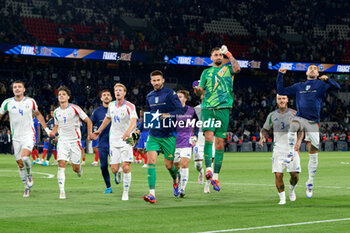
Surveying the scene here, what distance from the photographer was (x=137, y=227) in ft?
28.7

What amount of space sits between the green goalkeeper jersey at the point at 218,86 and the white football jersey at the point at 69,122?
307 centimetres

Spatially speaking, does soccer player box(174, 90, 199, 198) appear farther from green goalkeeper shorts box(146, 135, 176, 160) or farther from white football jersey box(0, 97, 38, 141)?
white football jersey box(0, 97, 38, 141)

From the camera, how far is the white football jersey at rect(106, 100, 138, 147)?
1320 cm

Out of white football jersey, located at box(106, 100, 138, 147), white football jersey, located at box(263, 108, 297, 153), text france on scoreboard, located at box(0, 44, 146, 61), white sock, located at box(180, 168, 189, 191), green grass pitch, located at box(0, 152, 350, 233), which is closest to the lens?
green grass pitch, located at box(0, 152, 350, 233)

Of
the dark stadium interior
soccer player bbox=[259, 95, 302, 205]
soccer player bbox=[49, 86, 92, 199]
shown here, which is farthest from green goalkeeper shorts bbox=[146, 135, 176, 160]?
the dark stadium interior

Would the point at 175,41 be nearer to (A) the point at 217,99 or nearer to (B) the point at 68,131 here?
(B) the point at 68,131

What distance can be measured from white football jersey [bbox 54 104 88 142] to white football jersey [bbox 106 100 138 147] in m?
1.02

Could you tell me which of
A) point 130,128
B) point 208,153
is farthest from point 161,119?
point 208,153

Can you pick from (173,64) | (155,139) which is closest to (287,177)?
(155,139)

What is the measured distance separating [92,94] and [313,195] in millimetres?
32400

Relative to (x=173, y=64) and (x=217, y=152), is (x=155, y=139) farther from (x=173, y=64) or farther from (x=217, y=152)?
(x=173, y=64)

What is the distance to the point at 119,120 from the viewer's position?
13305 millimetres

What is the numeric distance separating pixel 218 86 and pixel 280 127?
171cm

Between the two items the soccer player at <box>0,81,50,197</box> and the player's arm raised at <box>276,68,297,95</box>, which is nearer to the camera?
the player's arm raised at <box>276,68,297,95</box>
